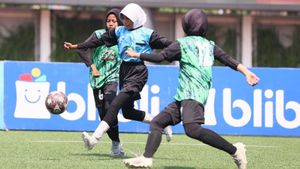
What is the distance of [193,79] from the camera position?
9383mm

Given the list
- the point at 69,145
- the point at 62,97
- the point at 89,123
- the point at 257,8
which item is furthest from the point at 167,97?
the point at 257,8

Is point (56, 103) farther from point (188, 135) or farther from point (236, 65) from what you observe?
point (236, 65)

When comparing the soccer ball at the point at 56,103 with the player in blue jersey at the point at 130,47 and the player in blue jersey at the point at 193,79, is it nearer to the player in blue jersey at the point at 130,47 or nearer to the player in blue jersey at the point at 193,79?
the player in blue jersey at the point at 130,47

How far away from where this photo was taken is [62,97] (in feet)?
38.9

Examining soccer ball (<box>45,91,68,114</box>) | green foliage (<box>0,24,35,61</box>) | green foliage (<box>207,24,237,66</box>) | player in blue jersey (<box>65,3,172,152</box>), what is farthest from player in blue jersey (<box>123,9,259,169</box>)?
green foliage (<box>207,24,237,66</box>)

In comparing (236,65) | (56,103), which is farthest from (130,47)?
(236,65)

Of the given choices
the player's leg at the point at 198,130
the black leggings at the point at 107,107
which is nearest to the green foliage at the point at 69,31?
the black leggings at the point at 107,107

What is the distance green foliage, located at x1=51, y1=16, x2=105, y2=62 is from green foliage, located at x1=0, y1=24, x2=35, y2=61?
77 centimetres

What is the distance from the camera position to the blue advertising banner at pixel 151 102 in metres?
16.6

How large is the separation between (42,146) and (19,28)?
15.3 metres

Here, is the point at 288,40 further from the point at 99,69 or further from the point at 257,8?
the point at 99,69

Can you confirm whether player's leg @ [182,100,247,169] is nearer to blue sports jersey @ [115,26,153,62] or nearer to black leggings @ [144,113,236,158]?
black leggings @ [144,113,236,158]

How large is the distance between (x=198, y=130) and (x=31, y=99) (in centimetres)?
780

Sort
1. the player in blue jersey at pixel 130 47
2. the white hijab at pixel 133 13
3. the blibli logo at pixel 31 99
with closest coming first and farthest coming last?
the white hijab at pixel 133 13
the player in blue jersey at pixel 130 47
the blibli logo at pixel 31 99
